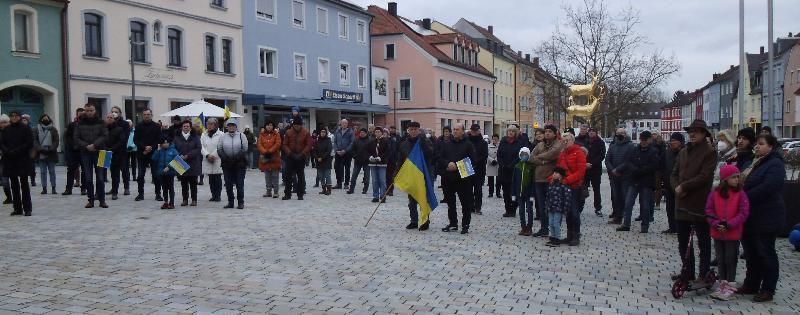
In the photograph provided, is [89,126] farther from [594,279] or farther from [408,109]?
[408,109]

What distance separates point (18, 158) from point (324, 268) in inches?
261

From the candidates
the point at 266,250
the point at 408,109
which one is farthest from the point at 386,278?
the point at 408,109

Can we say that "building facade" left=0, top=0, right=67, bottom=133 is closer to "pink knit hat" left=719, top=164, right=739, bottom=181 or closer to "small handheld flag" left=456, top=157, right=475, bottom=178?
"small handheld flag" left=456, top=157, right=475, bottom=178

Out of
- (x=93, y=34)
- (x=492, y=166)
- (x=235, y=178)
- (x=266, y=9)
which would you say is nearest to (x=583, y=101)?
(x=492, y=166)

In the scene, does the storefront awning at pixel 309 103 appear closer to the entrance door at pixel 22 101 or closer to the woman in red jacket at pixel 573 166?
the entrance door at pixel 22 101

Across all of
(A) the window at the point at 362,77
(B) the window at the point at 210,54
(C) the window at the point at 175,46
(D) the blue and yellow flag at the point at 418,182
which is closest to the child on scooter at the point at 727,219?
(D) the blue and yellow flag at the point at 418,182

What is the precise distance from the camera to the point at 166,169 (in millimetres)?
13258

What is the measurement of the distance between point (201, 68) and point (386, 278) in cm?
2713

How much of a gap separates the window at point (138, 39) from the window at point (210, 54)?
3.93 metres

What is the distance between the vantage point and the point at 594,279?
7.48 m

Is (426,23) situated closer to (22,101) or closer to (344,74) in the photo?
(344,74)

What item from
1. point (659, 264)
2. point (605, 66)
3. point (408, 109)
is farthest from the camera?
point (408, 109)

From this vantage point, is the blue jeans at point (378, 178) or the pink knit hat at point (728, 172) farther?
the blue jeans at point (378, 178)

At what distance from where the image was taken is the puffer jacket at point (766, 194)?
6.54 metres
